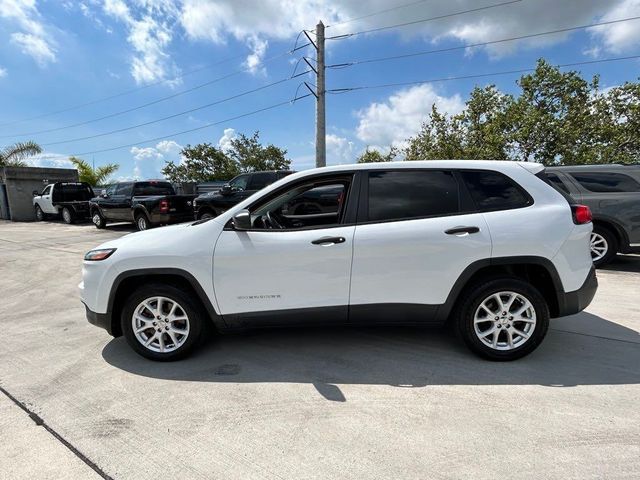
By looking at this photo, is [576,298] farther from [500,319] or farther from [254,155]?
[254,155]

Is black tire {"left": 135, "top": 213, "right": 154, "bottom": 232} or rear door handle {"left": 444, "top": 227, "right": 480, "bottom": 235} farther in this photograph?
black tire {"left": 135, "top": 213, "right": 154, "bottom": 232}

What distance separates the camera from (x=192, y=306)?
327 cm

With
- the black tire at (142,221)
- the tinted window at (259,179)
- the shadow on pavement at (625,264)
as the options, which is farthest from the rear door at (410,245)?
the black tire at (142,221)

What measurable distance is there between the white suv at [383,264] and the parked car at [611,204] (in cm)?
407

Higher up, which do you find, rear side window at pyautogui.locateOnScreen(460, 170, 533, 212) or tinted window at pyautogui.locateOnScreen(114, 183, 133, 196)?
tinted window at pyautogui.locateOnScreen(114, 183, 133, 196)

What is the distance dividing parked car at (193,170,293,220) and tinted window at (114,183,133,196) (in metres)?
3.74

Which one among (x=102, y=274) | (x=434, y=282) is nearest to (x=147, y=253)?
(x=102, y=274)

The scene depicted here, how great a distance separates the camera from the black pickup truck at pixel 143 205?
12094 millimetres

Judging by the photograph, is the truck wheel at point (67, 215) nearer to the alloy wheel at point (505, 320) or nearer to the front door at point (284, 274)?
Answer: the front door at point (284, 274)

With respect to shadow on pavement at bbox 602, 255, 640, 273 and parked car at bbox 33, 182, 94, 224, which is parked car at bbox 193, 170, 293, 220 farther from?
parked car at bbox 33, 182, 94, 224

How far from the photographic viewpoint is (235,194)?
37.6ft

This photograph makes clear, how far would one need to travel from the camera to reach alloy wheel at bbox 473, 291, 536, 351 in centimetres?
315

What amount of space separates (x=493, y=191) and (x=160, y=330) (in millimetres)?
3159

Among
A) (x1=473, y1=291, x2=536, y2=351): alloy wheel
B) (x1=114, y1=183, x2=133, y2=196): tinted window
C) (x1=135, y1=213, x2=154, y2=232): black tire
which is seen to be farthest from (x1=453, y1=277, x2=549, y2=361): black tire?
(x1=114, y1=183, x2=133, y2=196): tinted window
